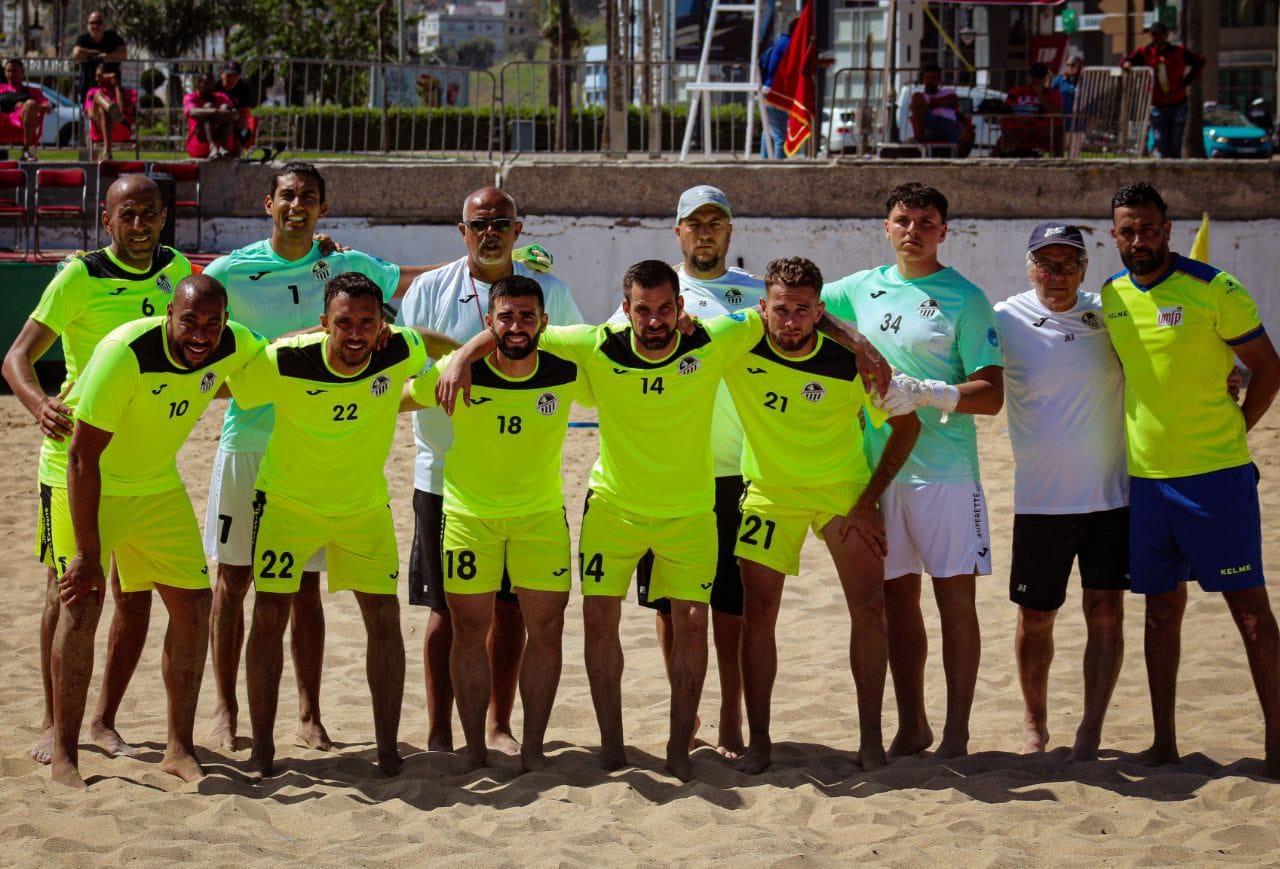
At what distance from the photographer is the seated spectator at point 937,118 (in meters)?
16.3

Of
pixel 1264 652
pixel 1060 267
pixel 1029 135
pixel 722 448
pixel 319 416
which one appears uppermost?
pixel 1029 135

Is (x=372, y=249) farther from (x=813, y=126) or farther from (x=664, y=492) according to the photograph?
(x=664, y=492)

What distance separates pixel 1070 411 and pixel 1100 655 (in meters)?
1.03

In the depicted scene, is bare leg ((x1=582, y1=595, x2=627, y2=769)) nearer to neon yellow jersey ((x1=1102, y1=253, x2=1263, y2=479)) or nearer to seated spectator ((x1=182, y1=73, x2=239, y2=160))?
neon yellow jersey ((x1=1102, y1=253, x2=1263, y2=479))

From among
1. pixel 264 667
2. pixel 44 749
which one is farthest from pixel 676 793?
pixel 44 749

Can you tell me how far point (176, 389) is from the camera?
18.7 ft

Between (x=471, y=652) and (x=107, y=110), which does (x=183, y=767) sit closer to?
(x=471, y=652)

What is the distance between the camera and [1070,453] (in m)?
6.13

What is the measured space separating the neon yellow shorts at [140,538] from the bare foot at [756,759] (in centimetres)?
227

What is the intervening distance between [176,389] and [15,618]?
3266 millimetres

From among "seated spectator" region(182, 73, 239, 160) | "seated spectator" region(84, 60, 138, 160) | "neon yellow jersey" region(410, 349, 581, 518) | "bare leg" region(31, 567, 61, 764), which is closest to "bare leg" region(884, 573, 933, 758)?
"neon yellow jersey" region(410, 349, 581, 518)

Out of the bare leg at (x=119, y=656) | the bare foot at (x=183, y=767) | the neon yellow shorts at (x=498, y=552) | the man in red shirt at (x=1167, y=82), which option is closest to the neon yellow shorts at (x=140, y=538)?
the bare leg at (x=119, y=656)

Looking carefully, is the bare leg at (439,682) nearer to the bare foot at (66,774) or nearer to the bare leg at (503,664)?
the bare leg at (503,664)

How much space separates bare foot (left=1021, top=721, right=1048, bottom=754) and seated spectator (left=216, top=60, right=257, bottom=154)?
498 inches
